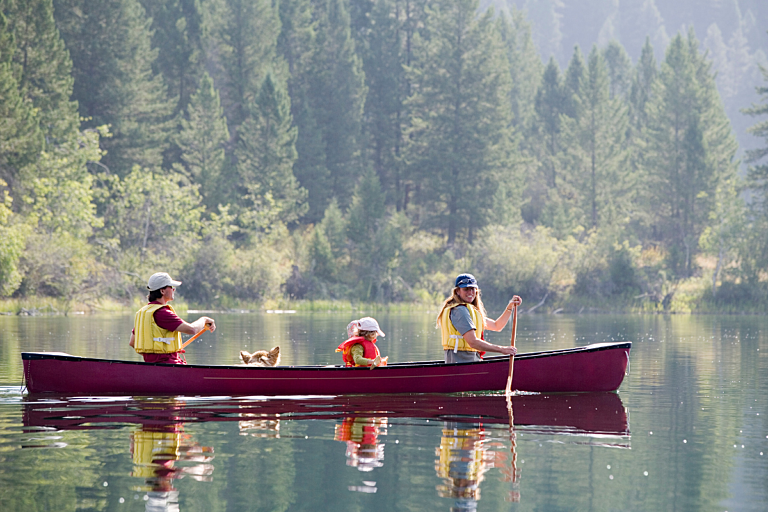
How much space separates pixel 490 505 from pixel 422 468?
1.42 m

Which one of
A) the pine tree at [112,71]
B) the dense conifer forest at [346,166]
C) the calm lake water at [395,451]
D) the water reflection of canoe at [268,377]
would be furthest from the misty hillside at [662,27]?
the calm lake water at [395,451]

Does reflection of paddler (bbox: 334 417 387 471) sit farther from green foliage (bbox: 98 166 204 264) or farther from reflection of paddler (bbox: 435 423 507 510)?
green foliage (bbox: 98 166 204 264)

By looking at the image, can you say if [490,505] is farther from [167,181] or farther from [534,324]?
[167,181]

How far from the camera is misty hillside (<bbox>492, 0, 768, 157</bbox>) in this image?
143725mm

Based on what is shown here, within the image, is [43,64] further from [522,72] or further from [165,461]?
[522,72]

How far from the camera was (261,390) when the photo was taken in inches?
544

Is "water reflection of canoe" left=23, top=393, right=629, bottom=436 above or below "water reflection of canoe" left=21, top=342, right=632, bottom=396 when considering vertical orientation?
below

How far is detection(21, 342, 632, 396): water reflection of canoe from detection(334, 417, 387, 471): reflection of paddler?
1745mm

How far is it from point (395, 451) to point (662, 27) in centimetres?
15969

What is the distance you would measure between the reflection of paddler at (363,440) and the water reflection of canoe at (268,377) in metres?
1.75

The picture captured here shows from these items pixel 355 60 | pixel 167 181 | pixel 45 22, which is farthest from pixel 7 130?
pixel 355 60

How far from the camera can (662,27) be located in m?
158

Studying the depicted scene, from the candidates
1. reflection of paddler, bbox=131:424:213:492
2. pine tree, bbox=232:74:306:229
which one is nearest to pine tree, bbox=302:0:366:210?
pine tree, bbox=232:74:306:229

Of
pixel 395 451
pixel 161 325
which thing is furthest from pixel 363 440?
pixel 161 325
